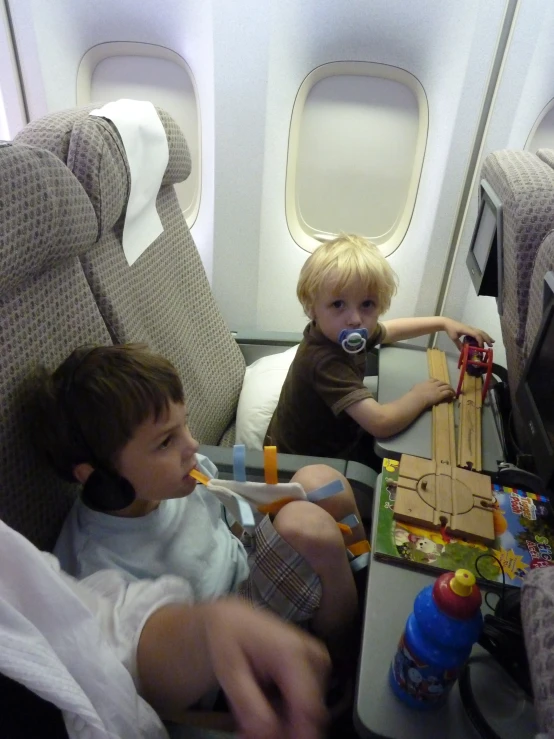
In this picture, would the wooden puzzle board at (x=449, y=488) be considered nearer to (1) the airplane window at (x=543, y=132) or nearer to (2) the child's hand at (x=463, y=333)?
(2) the child's hand at (x=463, y=333)

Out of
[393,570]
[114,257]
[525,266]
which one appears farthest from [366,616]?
[114,257]

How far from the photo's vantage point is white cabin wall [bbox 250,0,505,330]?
1.71 metres

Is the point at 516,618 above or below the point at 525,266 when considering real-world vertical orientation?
below

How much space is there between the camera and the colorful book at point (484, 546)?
858mm

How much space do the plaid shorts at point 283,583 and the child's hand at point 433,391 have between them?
0.57 meters

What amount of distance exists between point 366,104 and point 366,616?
1.86 m

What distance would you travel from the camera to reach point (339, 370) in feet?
4.49

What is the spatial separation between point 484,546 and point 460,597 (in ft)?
1.01

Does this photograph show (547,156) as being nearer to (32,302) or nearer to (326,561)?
(326,561)

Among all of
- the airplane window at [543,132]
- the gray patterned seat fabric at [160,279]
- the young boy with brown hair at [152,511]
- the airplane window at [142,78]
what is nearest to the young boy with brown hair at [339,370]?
the gray patterned seat fabric at [160,279]

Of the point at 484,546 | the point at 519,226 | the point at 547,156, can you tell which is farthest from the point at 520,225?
the point at 484,546

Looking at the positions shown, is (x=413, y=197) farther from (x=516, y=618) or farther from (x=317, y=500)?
(x=516, y=618)

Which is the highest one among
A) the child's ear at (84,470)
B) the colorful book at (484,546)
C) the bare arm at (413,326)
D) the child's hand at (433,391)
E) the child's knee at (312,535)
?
the child's ear at (84,470)

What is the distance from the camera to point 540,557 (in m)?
0.89
